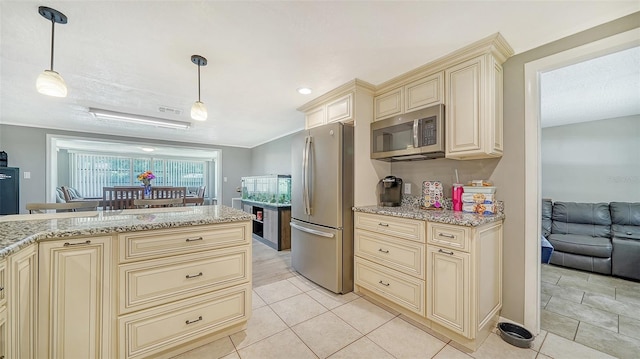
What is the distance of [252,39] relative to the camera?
175 centimetres

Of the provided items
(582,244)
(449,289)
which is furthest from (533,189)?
(582,244)

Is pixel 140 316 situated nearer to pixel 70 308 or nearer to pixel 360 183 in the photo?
pixel 70 308

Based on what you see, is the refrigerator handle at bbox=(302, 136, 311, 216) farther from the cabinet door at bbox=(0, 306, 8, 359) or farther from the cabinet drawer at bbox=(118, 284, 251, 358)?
the cabinet door at bbox=(0, 306, 8, 359)

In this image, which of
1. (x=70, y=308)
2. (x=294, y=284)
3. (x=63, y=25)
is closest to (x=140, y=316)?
(x=70, y=308)

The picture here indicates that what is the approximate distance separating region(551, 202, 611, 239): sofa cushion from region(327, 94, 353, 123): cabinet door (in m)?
3.68

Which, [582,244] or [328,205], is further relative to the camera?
[582,244]

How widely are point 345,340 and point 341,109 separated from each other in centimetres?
223

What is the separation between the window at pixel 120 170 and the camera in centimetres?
718

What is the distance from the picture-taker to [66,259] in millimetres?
1229

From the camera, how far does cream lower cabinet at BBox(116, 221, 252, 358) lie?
1.38 m

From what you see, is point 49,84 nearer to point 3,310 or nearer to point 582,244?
point 3,310

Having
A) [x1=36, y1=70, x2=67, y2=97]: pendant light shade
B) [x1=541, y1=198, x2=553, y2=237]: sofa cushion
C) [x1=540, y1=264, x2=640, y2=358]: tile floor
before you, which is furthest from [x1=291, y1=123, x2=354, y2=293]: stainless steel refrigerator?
[x1=541, y1=198, x2=553, y2=237]: sofa cushion

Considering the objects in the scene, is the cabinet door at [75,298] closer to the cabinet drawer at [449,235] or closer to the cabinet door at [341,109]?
the cabinet drawer at [449,235]

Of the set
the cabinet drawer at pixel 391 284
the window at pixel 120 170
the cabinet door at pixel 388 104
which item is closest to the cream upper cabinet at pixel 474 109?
the cabinet door at pixel 388 104
